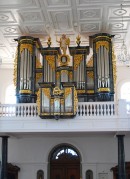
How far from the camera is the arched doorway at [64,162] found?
17.9 metres

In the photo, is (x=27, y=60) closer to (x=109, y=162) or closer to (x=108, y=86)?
(x=108, y=86)

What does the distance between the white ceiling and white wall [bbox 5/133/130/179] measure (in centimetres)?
493

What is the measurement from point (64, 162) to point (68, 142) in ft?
3.36

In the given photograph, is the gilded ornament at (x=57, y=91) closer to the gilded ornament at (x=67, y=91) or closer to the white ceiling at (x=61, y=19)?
the gilded ornament at (x=67, y=91)

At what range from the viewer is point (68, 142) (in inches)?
703

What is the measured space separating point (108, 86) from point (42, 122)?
10.9 feet

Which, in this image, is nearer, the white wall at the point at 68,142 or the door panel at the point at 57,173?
the white wall at the point at 68,142

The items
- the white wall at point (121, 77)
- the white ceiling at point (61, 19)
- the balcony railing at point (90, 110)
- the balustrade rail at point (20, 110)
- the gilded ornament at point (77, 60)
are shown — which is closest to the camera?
the white ceiling at point (61, 19)

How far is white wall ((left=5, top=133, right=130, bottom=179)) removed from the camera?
17531 millimetres

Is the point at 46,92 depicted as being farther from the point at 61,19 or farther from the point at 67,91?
the point at 61,19

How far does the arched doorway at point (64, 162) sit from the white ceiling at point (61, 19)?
17.8 feet

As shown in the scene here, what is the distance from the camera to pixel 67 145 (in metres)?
18.0

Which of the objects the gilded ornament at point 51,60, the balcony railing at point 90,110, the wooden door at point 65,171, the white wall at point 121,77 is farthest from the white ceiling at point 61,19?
the wooden door at point 65,171

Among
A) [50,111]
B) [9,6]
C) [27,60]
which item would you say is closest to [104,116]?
[50,111]
